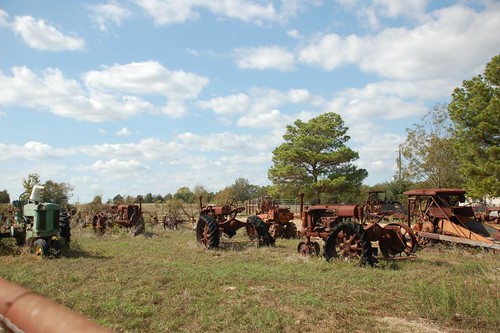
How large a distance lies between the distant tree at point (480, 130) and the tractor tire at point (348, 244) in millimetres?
12510

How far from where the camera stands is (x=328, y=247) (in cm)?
1015

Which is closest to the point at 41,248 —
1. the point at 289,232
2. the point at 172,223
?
the point at 289,232

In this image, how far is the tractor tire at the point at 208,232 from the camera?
12789 mm

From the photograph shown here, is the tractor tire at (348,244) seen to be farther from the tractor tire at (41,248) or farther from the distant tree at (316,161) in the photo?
the distant tree at (316,161)

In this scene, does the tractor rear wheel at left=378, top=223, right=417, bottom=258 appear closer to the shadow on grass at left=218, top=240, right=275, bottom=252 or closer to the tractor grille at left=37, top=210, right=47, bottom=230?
the shadow on grass at left=218, top=240, right=275, bottom=252

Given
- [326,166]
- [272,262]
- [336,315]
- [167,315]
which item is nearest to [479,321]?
[336,315]

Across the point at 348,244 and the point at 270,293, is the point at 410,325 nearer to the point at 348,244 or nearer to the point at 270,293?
the point at 270,293

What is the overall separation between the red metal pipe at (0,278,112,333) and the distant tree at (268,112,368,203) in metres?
33.2

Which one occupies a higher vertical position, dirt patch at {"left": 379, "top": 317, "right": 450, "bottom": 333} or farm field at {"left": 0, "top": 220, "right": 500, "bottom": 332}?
farm field at {"left": 0, "top": 220, "right": 500, "bottom": 332}

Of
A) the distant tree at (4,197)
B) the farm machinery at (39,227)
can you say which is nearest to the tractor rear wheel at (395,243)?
the farm machinery at (39,227)

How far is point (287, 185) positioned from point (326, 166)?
12.0 ft

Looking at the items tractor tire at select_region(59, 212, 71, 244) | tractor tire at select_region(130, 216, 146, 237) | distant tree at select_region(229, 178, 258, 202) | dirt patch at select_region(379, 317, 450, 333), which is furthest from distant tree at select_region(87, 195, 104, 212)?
distant tree at select_region(229, 178, 258, 202)

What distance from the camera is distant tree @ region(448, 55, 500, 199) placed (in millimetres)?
19422

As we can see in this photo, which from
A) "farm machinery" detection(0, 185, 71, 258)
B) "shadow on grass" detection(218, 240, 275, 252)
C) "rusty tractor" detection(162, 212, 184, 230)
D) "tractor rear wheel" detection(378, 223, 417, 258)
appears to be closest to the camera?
"tractor rear wheel" detection(378, 223, 417, 258)
